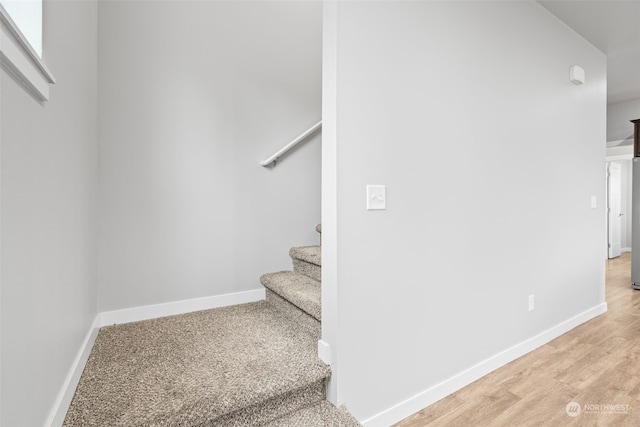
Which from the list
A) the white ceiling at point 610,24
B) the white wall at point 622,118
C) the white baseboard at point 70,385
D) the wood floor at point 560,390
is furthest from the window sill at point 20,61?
the white wall at point 622,118

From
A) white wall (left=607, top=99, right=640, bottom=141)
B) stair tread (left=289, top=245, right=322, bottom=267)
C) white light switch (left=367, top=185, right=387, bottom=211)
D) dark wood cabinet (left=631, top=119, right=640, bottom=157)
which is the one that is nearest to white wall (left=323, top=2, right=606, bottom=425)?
white light switch (left=367, top=185, right=387, bottom=211)

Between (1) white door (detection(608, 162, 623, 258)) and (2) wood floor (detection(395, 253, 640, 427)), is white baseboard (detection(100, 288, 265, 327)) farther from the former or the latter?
(1) white door (detection(608, 162, 623, 258))

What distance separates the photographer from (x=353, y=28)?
1.43 metres

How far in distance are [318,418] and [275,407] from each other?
7.1 inches

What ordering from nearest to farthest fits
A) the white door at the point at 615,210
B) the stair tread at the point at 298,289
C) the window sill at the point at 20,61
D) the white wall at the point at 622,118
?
the window sill at the point at 20,61 → the stair tread at the point at 298,289 → the white wall at the point at 622,118 → the white door at the point at 615,210

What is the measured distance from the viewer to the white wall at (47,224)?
28.8 inches

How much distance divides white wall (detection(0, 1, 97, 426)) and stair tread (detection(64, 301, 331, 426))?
0.17 m

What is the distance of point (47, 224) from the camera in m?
1.00

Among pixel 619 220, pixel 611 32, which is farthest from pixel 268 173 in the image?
pixel 619 220

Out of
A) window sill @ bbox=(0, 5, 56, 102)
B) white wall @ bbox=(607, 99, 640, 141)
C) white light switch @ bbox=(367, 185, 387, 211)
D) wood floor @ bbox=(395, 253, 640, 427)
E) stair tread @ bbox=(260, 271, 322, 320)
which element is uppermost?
white wall @ bbox=(607, 99, 640, 141)

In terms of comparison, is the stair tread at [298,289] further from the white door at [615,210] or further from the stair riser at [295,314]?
the white door at [615,210]

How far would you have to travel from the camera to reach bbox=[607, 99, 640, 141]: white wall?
444 cm

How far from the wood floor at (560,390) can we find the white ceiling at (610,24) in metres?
2.47

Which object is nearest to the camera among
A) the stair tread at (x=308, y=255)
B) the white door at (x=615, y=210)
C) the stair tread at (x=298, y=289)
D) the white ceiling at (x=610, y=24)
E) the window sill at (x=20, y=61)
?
the window sill at (x=20, y=61)
